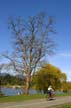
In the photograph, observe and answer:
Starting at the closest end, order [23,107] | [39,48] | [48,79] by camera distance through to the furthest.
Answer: [23,107], [39,48], [48,79]

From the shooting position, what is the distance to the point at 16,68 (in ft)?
168

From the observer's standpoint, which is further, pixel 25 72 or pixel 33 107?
pixel 25 72

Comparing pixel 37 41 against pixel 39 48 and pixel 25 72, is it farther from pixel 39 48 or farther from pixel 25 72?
pixel 25 72

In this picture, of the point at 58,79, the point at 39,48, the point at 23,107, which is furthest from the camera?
the point at 58,79

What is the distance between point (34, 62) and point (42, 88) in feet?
109

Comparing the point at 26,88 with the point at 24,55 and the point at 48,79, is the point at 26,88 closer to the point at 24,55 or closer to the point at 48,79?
the point at 24,55

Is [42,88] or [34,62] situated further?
[42,88]

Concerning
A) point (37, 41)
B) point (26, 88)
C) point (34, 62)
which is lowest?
point (26, 88)

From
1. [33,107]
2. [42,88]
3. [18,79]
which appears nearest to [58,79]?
[42,88]

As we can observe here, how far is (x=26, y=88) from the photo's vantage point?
173 feet

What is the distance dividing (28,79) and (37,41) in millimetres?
6444

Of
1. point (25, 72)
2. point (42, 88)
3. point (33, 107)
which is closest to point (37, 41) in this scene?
point (25, 72)

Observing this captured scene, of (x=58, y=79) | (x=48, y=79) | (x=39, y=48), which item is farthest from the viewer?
(x=58, y=79)

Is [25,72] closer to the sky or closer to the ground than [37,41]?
closer to the ground
